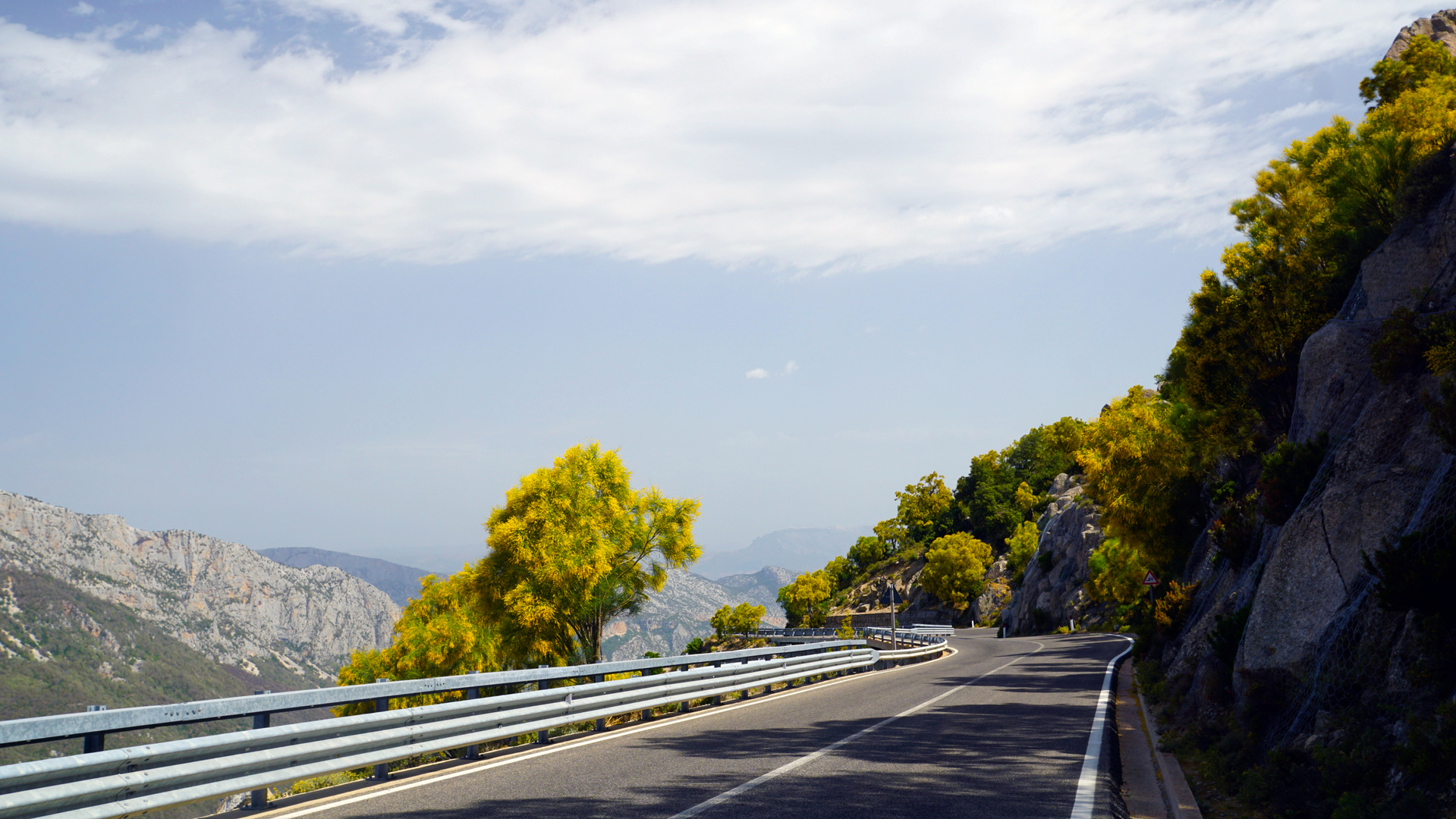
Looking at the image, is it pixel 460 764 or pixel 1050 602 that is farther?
pixel 1050 602

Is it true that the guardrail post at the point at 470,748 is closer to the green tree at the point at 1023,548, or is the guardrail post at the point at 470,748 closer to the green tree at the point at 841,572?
the green tree at the point at 1023,548

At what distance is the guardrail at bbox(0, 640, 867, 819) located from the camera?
522 centimetres

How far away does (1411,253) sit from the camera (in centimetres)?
1521

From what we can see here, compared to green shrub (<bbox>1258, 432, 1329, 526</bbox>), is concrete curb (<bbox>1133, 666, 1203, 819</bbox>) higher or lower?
lower

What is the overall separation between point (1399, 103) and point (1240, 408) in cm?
818

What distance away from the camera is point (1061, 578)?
6656cm

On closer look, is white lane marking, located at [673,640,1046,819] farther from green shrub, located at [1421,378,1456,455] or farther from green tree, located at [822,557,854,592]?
green tree, located at [822,557,854,592]

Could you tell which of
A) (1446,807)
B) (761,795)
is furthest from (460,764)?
(1446,807)

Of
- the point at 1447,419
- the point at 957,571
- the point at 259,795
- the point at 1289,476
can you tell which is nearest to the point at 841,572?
the point at 957,571

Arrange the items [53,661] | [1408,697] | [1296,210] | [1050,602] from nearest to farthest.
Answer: [1408,697] < [1296,210] < [1050,602] < [53,661]

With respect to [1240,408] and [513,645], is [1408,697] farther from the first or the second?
[513,645]

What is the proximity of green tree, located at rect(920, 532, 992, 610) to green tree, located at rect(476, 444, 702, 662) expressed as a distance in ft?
187

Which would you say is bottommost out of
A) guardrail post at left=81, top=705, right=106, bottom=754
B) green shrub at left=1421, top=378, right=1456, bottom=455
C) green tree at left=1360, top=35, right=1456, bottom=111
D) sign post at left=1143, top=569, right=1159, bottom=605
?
sign post at left=1143, top=569, right=1159, bottom=605

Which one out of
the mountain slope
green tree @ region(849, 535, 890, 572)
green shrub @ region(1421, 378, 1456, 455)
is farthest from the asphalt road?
the mountain slope
